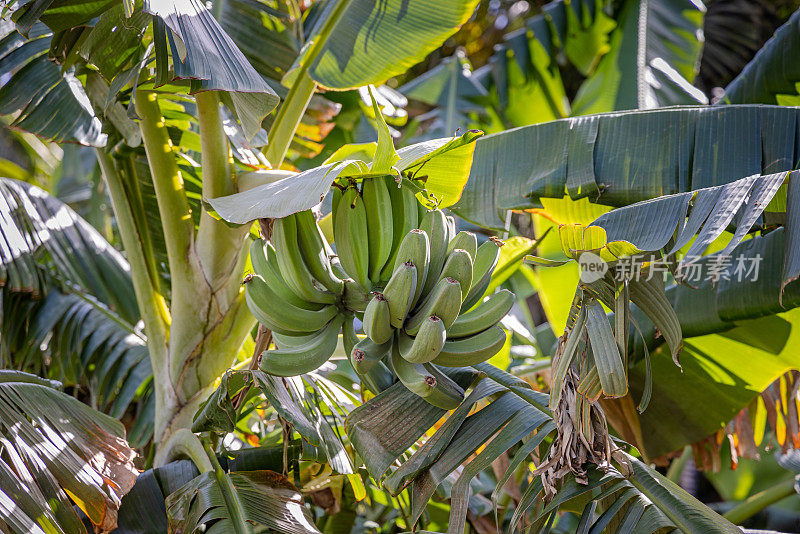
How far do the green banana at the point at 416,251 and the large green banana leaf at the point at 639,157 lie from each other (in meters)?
0.54

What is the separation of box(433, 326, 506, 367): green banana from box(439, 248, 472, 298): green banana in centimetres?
11

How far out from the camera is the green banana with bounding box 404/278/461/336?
921mm

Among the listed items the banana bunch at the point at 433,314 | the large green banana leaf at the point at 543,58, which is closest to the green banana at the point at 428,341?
the banana bunch at the point at 433,314

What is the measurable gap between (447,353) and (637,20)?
229cm

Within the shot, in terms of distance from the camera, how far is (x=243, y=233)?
1.37m

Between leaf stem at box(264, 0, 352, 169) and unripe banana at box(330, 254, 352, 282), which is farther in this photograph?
leaf stem at box(264, 0, 352, 169)

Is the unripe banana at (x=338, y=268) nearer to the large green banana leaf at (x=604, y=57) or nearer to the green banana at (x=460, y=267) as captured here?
the green banana at (x=460, y=267)

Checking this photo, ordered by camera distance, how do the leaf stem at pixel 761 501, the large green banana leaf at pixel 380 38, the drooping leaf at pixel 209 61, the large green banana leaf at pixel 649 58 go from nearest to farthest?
1. the drooping leaf at pixel 209 61
2. the large green banana leaf at pixel 380 38
3. the leaf stem at pixel 761 501
4. the large green banana leaf at pixel 649 58

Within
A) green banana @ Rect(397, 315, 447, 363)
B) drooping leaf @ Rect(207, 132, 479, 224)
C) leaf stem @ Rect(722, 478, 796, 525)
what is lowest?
leaf stem @ Rect(722, 478, 796, 525)

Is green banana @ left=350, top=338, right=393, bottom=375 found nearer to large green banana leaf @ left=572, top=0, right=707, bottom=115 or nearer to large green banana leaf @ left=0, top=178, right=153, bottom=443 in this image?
large green banana leaf @ left=0, top=178, right=153, bottom=443

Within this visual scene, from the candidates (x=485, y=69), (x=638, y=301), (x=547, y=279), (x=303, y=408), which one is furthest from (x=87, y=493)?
(x=485, y=69)

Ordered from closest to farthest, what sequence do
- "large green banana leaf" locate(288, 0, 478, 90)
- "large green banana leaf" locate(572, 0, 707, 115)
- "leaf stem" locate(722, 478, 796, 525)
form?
"large green banana leaf" locate(288, 0, 478, 90)
"leaf stem" locate(722, 478, 796, 525)
"large green banana leaf" locate(572, 0, 707, 115)

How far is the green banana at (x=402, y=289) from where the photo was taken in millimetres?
931

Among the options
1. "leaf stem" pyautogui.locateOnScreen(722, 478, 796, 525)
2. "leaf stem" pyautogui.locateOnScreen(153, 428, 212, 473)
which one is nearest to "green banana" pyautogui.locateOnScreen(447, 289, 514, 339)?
"leaf stem" pyautogui.locateOnScreen(153, 428, 212, 473)
